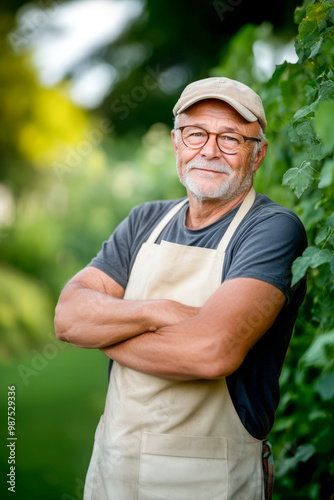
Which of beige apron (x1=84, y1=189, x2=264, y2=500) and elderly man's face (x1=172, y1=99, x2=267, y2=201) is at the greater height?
elderly man's face (x1=172, y1=99, x2=267, y2=201)

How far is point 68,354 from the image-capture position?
698 centimetres

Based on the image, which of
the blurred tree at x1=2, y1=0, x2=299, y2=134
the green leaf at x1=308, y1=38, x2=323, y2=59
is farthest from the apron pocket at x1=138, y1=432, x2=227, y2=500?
the blurred tree at x1=2, y1=0, x2=299, y2=134

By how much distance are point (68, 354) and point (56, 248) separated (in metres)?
1.44

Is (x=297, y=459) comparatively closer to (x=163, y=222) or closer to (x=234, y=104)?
(x=163, y=222)

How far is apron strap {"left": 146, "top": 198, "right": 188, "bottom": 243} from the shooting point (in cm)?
194

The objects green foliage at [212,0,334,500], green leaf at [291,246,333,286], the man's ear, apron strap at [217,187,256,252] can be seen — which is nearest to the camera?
green leaf at [291,246,333,286]

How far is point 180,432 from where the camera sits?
5.37 ft

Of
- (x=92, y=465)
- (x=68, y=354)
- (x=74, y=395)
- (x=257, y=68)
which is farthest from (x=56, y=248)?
(x=92, y=465)

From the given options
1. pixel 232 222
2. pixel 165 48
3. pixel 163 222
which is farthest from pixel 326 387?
pixel 165 48

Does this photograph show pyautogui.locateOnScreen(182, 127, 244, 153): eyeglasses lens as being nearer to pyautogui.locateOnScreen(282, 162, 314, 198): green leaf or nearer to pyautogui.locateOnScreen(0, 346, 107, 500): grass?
pyautogui.locateOnScreen(282, 162, 314, 198): green leaf

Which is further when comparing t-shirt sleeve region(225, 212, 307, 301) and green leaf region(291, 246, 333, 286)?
t-shirt sleeve region(225, 212, 307, 301)

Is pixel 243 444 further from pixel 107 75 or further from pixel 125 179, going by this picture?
pixel 125 179

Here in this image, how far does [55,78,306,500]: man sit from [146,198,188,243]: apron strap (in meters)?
0.04

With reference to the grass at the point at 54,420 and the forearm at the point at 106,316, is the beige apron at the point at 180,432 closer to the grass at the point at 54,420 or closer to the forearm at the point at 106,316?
the forearm at the point at 106,316
